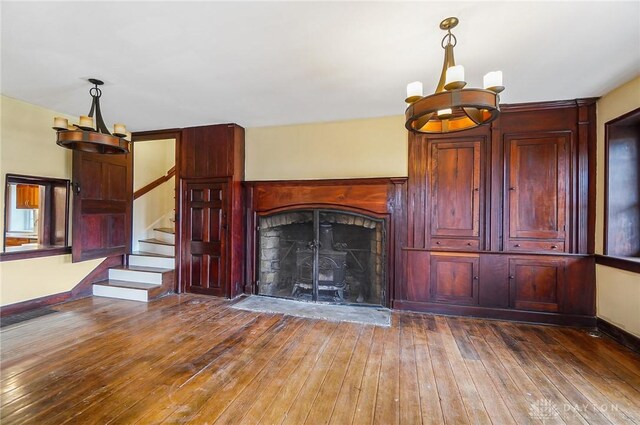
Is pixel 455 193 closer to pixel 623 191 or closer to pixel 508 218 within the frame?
pixel 508 218

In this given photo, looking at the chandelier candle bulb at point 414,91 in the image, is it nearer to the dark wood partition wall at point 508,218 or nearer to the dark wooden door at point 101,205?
the dark wood partition wall at point 508,218

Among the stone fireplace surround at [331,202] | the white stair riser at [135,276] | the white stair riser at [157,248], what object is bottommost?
the white stair riser at [135,276]

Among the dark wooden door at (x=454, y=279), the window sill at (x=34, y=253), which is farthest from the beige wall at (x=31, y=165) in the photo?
the dark wooden door at (x=454, y=279)

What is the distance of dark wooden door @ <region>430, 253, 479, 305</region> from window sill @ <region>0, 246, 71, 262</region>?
4961mm

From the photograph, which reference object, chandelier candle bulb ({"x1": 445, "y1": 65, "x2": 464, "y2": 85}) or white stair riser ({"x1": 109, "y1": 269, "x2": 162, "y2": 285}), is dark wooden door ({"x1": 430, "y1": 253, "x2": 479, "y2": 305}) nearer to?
chandelier candle bulb ({"x1": 445, "y1": 65, "x2": 464, "y2": 85})

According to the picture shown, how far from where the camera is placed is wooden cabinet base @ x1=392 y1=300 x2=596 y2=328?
10.5 feet

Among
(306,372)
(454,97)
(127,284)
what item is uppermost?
(454,97)

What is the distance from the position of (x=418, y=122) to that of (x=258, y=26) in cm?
133

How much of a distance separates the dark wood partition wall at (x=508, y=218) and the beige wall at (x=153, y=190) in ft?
15.2

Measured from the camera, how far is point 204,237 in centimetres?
427

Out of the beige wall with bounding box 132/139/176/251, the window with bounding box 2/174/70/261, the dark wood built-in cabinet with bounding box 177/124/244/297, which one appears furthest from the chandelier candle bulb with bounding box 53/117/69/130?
the beige wall with bounding box 132/139/176/251

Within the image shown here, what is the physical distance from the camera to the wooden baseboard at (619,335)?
2637mm

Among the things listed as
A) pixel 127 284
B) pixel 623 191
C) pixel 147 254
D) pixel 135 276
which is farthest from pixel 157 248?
pixel 623 191

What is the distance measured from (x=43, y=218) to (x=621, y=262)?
22.5 ft
